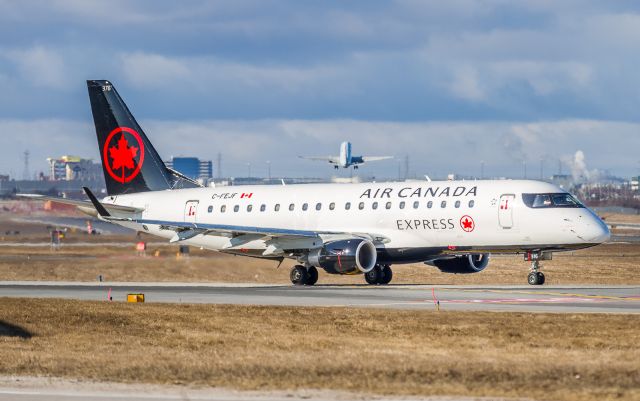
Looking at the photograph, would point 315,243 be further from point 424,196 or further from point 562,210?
point 562,210

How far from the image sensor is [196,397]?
20.1m

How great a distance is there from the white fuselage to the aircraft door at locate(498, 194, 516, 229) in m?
0.04

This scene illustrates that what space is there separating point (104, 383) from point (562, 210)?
99.9ft

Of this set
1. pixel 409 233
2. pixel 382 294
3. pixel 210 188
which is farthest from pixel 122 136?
pixel 382 294

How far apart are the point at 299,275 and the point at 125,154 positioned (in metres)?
14.0

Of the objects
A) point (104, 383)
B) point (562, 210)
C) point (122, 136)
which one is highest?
point (122, 136)

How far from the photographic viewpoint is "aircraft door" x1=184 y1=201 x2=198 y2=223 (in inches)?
2366

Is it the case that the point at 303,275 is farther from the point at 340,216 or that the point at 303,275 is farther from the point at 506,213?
the point at 506,213

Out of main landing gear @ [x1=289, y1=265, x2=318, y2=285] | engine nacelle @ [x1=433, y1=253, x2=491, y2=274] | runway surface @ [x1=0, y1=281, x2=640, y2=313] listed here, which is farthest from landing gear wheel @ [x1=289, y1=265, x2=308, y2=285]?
engine nacelle @ [x1=433, y1=253, x2=491, y2=274]

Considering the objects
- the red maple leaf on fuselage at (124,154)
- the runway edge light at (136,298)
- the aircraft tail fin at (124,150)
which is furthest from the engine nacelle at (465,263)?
the runway edge light at (136,298)

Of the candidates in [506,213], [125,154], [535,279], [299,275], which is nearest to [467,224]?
[506,213]

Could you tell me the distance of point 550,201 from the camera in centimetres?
4944

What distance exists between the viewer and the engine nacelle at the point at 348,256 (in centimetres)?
5075

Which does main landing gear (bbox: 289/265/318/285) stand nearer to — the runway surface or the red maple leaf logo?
the runway surface
